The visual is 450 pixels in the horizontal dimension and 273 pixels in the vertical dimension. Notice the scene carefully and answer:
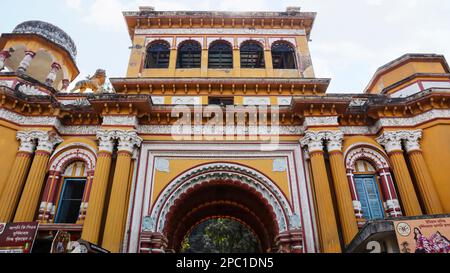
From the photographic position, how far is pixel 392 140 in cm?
1120

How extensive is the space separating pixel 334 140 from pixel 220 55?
7.20 m

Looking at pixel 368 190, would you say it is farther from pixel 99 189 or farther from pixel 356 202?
pixel 99 189

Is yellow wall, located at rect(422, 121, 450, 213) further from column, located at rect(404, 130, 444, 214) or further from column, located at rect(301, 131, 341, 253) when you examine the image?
column, located at rect(301, 131, 341, 253)

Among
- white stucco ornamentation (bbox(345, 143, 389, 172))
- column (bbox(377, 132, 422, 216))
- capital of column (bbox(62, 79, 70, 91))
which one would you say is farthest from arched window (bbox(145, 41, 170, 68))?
column (bbox(377, 132, 422, 216))

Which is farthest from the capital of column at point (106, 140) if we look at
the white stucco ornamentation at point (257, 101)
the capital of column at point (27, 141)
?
the white stucco ornamentation at point (257, 101)

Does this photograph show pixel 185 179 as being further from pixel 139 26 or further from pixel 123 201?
pixel 139 26

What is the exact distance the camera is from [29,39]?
1381cm

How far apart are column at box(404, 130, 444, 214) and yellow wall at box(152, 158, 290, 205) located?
4507 mm

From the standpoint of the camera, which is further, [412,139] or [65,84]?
[65,84]

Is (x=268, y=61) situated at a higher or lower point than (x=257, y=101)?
higher

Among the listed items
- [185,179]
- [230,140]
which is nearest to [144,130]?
[185,179]

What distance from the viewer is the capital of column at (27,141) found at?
1078 centimetres

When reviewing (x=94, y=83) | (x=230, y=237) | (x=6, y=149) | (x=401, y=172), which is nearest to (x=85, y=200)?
(x=6, y=149)

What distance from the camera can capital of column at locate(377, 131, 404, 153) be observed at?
36.5 ft
